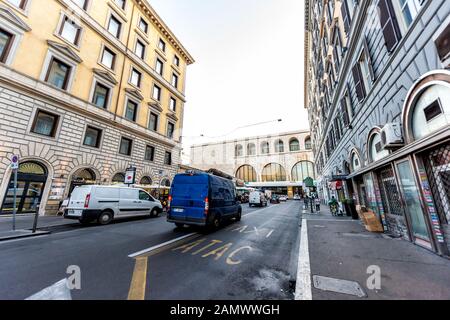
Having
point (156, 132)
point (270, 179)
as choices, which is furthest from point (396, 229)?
point (270, 179)

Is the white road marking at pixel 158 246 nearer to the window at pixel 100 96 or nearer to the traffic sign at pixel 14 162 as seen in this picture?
the traffic sign at pixel 14 162

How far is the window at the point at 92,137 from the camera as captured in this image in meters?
14.5

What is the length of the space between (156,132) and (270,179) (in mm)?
41730

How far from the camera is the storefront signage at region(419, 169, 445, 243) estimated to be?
4.76m

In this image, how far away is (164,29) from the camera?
77.0 ft

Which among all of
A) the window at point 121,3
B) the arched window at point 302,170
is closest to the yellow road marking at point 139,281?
the window at point 121,3

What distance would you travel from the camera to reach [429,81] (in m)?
4.64

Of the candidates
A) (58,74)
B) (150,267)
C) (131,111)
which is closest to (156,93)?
(131,111)

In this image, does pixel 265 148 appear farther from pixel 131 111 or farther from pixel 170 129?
pixel 131 111

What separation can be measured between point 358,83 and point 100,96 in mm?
19326

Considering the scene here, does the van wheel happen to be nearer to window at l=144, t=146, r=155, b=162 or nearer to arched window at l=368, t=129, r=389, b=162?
window at l=144, t=146, r=155, b=162

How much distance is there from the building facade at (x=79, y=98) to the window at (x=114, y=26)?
0.10 meters

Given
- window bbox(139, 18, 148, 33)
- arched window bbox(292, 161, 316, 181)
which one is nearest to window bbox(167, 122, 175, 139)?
window bbox(139, 18, 148, 33)
